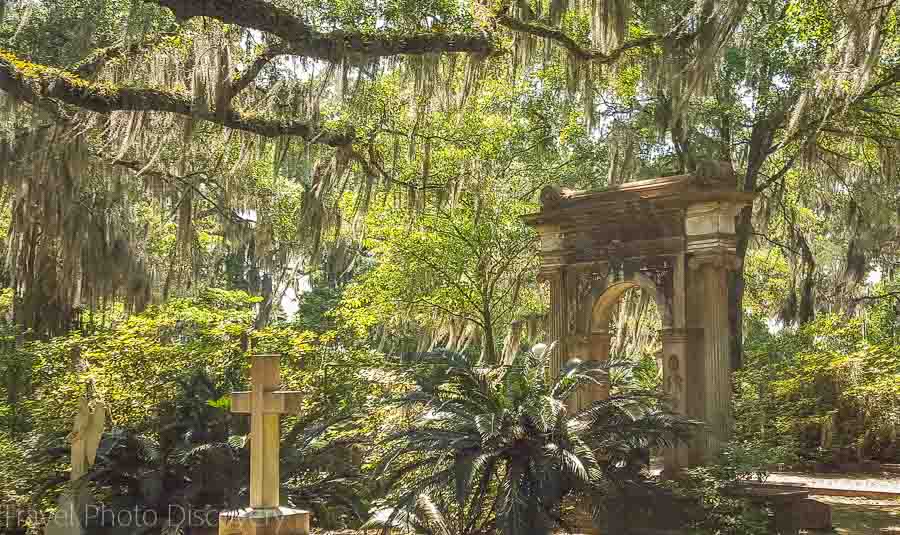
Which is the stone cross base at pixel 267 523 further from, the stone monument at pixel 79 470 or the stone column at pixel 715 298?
the stone column at pixel 715 298

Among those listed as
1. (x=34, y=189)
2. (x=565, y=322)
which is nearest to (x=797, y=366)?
(x=565, y=322)

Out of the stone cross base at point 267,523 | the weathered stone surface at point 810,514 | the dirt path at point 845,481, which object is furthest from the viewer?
the dirt path at point 845,481

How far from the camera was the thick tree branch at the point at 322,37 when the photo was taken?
348 inches

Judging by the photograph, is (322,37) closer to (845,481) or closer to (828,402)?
(845,481)

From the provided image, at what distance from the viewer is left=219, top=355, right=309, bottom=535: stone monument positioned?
24.4 ft

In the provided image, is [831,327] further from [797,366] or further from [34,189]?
[34,189]

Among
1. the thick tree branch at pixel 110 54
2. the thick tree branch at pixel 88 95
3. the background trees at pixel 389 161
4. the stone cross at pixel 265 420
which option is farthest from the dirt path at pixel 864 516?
the thick tree branch at pixel 110 54

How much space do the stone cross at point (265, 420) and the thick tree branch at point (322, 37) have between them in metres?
3.13

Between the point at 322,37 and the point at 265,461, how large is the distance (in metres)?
4.40

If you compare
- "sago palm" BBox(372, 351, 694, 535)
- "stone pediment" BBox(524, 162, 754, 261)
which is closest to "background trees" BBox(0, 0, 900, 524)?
"stone pediment" BBox(524, 162, 754, 261)

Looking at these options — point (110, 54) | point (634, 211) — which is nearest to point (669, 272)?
point (634, 211)

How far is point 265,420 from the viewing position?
8.02m

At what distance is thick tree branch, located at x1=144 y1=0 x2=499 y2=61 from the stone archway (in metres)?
2.54

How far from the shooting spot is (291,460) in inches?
425
